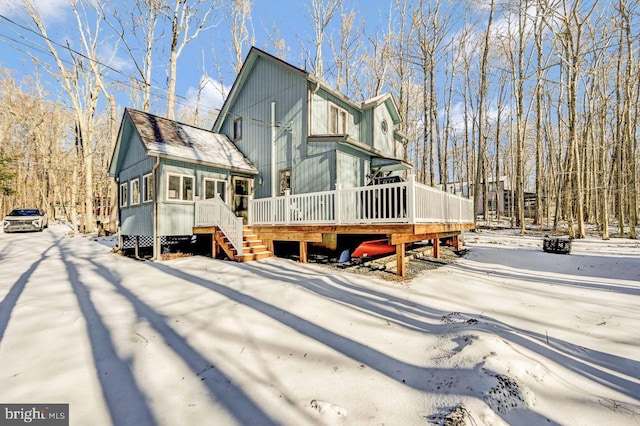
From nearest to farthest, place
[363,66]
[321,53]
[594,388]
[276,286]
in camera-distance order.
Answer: [594,388] < [276,286] < [321,53] < [363,66]

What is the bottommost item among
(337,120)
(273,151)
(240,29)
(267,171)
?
(267,171)

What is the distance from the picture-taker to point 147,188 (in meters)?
10.3

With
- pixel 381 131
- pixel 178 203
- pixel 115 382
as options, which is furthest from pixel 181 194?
pixel 381 131

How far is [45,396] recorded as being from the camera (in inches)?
89.8

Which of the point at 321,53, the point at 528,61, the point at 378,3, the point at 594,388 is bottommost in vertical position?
the point at 594,388

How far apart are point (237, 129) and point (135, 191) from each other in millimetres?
5228

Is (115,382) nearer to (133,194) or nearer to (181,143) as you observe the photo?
(181,143)

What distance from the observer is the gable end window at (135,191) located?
1105 cm

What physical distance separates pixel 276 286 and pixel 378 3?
24.2 m

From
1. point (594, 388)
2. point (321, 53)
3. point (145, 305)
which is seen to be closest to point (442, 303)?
point (594, 388)

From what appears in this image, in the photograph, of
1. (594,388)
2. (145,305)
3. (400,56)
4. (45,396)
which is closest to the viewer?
(45,396)

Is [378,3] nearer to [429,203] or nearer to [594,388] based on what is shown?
[429,203]

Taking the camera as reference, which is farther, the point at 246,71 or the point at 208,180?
the point at 246,71

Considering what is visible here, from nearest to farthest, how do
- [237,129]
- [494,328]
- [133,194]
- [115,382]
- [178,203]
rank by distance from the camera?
[115,382], [494,328], [178,203], [133,194], [237,129]
